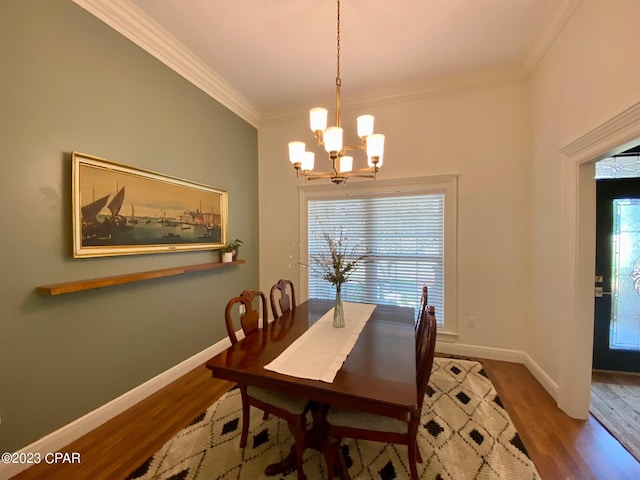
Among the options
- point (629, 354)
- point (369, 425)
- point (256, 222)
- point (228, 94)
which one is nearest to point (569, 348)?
point (629, 354)

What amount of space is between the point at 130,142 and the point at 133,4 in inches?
41.3

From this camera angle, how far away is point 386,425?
1381mm

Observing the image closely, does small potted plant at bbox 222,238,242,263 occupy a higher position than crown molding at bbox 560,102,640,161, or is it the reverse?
crown molding at bbox 560,102,640,161

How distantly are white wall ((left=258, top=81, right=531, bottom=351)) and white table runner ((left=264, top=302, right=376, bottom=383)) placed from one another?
65.7 inches

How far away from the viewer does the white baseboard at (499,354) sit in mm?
2539

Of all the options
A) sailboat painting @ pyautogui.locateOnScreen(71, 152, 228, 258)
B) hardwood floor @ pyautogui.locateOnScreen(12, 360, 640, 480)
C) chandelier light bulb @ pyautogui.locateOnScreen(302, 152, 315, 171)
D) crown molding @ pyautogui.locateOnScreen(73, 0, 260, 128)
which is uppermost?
crown molding @ pyautogui.locateOnScreen(73, 0, 260, 128)

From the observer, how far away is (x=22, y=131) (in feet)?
5.17

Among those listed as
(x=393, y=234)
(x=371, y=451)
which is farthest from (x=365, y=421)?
(x=393, y=234)

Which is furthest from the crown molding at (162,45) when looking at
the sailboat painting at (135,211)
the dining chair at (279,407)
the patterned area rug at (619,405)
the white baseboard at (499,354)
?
the patterned area rug at (619,405)

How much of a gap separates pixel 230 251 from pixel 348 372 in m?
2.28

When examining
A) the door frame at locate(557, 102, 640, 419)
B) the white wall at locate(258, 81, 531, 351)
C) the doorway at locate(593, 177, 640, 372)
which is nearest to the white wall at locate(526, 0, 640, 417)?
the door frame at locate(557, 102, 640, 419)

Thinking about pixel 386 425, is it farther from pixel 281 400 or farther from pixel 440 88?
pixel 440 88

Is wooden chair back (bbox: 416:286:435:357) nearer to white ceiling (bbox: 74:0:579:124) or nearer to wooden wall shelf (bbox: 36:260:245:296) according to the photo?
wooden wall shelf (bbox: 36:260:245:296)

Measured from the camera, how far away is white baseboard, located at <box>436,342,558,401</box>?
2539 mm
